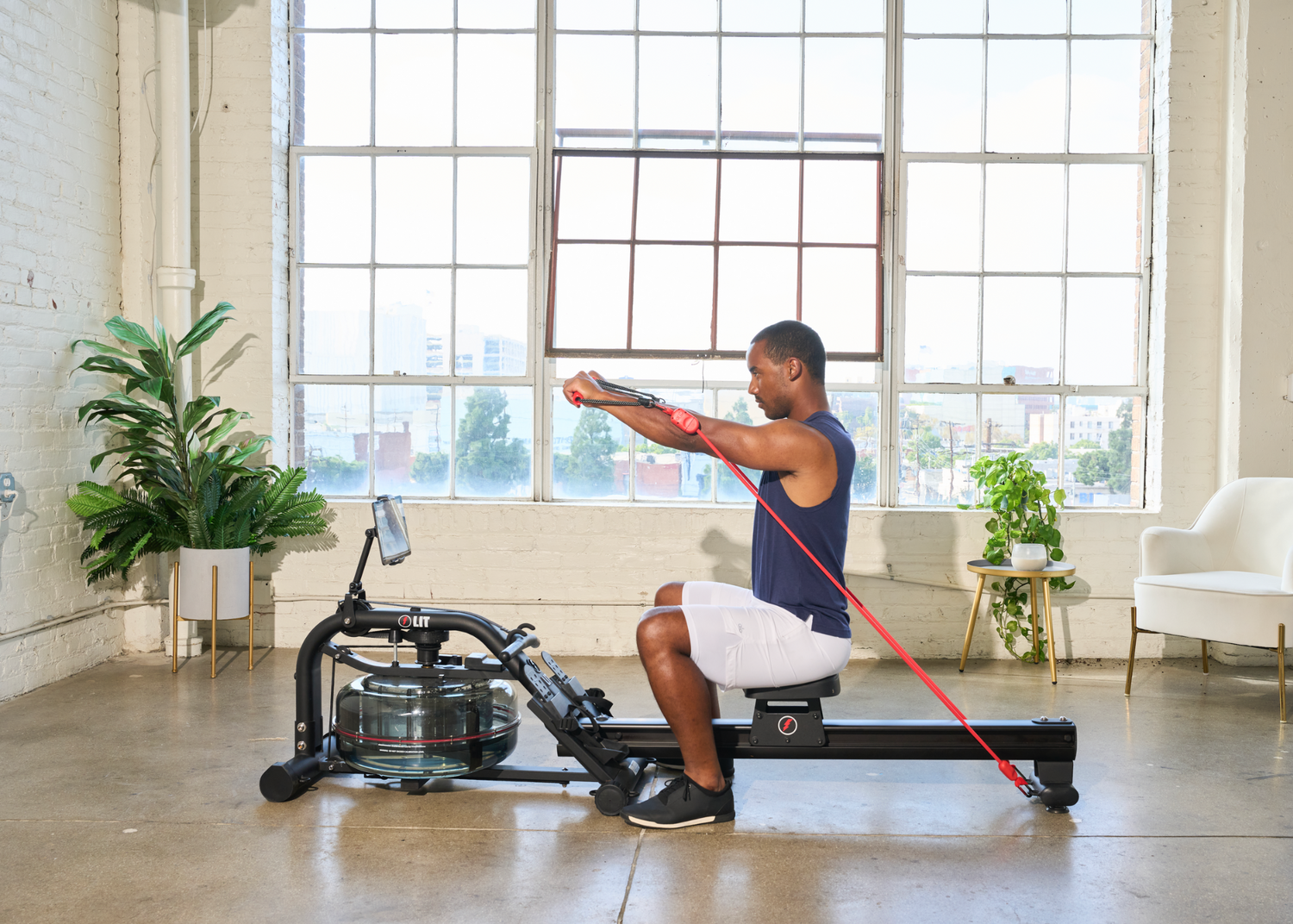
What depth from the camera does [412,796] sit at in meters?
2.96

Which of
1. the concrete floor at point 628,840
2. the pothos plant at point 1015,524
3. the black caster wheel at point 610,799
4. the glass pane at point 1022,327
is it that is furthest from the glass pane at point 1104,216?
the black caster wheel at point 610,799

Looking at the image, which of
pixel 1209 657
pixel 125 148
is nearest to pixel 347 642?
pixel 125 148

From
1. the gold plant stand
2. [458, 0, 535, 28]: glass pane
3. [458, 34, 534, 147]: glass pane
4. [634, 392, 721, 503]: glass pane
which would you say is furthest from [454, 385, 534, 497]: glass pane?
[458, 0, 535, 28]: glass pane

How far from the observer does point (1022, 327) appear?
5113 mm

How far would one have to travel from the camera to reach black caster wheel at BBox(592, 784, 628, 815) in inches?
109

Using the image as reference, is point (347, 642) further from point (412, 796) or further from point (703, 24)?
point (703, 24)

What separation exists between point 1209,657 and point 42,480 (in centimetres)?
531

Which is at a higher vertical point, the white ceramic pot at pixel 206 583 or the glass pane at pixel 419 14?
the glass pane at pixel 419 14

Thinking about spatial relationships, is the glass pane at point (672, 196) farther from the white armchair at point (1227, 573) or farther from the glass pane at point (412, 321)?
the white armchair at point (1227, 573)

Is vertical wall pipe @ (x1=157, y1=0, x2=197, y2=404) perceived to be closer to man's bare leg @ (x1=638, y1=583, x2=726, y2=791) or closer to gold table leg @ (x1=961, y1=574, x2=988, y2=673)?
man's bare leg @ (x1=638, y1=583, x2=726, y2=791)

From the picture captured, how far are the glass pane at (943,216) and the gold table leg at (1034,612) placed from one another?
62.5 inches

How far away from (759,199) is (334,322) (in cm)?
224

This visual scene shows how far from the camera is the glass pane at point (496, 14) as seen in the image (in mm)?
5094

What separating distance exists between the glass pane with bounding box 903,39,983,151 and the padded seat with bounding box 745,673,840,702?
3284mm
